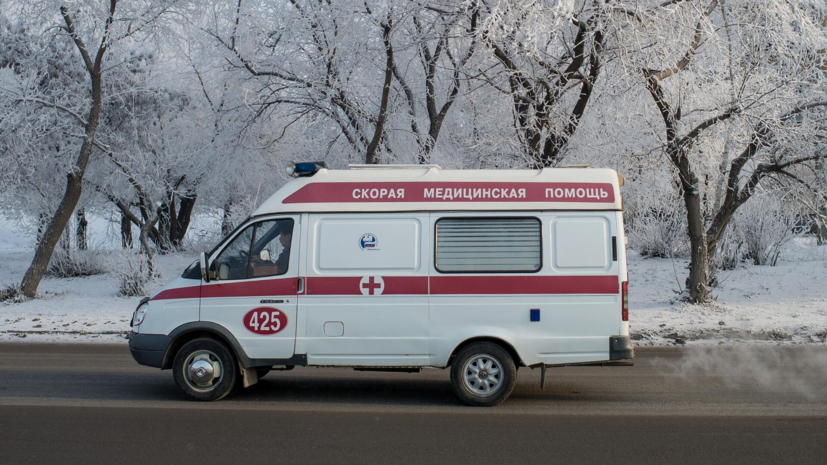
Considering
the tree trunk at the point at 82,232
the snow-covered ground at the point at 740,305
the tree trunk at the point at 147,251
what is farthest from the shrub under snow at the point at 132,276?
the tree trunk at the point at 82,232

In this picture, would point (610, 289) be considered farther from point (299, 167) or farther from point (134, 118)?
point (134, 118)

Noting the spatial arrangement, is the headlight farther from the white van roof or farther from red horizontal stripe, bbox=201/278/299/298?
the white van roof

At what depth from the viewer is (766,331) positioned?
12422 millimetres

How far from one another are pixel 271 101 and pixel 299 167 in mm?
9555

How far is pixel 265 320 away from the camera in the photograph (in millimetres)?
7785

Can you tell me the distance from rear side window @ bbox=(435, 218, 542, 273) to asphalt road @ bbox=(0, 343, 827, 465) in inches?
57.8

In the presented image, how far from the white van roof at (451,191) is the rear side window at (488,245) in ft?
0.55

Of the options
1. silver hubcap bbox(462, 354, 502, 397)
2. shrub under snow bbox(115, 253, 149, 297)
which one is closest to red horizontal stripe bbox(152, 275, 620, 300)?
silver hubcap bbox(462, 354, 502, 397)

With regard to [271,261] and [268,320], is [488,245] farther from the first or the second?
[268,320]

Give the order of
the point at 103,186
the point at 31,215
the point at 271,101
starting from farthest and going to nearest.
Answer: the point at 31,215, the point at 103,186, the point at 271,101

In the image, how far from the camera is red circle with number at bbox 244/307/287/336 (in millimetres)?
7770

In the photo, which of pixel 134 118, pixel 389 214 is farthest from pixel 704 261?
pixel 134 118

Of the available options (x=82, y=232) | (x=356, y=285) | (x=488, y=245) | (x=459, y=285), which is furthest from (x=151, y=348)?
(x=82, y=232)

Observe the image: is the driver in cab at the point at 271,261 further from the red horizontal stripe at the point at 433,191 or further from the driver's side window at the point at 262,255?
the red horizontal stripe at the point at 433,191
